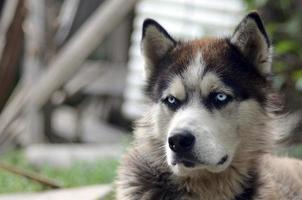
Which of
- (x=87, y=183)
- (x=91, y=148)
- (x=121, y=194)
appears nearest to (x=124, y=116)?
(x=91, y=148)

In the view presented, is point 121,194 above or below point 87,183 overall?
above

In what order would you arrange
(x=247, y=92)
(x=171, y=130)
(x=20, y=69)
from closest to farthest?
1. (x=171, y=130)
2. (x=247, y=92)
3. (x=20, y=69)

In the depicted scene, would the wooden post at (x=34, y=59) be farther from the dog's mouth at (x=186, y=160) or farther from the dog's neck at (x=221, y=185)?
the dog's mouth at (x=186, y=160)

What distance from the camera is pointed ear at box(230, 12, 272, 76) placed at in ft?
16.3

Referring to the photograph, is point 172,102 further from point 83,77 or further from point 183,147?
point 83,77

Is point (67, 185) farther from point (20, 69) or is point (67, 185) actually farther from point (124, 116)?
point (20, 69)

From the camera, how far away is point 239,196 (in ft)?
16.3

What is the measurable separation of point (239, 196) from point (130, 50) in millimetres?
8548

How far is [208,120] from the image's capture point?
4.72 meters

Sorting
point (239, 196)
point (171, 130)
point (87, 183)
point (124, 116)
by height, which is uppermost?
point (171, 130)

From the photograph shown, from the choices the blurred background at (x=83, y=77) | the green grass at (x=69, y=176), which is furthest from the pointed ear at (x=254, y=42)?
the green grass at (x=69, y=176)

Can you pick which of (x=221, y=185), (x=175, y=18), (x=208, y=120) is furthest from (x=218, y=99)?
(x=175, y=18)

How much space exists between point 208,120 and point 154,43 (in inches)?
29.6

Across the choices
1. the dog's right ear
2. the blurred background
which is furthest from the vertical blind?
the dog's right ear
